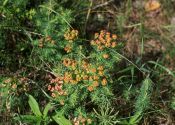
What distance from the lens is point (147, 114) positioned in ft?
13.4

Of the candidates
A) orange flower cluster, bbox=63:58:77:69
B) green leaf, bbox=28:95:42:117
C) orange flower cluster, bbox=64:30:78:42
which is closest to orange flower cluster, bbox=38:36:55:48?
orange flower cluster, bbox=64:30:78:42

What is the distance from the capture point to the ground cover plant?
12.1ft

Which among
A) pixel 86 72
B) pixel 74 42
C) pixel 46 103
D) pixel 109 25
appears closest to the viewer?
pixel 86 72

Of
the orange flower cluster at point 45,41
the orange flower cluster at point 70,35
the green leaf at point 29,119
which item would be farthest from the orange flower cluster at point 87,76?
the green leaf at point 29,119

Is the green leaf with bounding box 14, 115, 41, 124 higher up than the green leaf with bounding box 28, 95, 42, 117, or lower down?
lower down

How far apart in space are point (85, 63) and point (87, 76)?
0.13 m

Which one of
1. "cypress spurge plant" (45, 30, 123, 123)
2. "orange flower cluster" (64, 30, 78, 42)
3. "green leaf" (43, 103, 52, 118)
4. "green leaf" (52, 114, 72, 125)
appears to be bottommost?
"green leaf" (52, 114, 72, 125)

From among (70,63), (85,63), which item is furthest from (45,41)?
(85,63)

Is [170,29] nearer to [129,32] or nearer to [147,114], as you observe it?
[129,32]

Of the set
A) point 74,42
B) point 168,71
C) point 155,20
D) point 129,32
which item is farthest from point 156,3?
point 74,42

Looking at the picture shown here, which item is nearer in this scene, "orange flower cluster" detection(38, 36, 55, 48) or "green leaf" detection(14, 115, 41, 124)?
"green leaf" detection(14, 115, 41, 124)

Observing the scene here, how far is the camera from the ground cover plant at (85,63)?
12.1ft

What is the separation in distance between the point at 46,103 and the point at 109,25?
4.23 ft

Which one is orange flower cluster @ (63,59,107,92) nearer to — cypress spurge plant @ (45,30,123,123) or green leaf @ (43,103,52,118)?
cypress spurge plant @ (45,30,123,123)
